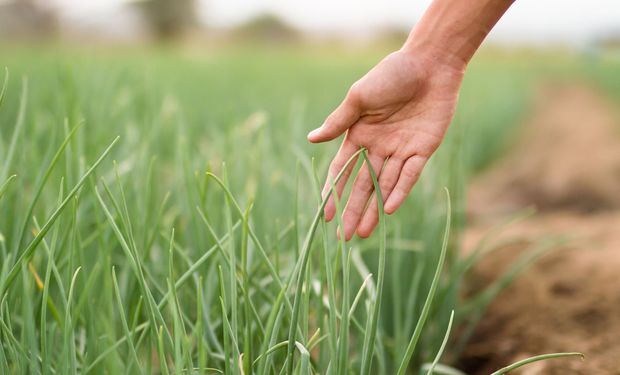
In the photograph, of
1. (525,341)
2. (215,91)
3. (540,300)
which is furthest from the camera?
(215,91)

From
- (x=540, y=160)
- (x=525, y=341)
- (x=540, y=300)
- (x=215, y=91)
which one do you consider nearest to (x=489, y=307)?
(x=540, y=300)

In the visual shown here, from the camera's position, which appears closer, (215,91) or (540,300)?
(540,300)

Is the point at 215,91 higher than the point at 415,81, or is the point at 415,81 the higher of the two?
the point at 415,81

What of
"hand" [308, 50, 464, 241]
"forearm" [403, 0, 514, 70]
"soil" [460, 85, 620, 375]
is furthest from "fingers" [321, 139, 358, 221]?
"soil" [460, 85, 620, 375]

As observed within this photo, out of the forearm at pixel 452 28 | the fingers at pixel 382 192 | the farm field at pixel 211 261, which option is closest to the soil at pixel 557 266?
the farm field at pixel 211 261

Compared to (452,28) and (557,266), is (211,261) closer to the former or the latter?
(452,28)

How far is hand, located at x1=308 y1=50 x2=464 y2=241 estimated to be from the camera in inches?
39.9

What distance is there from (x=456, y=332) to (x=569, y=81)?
13355mm

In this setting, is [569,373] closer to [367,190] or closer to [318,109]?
[367,190]

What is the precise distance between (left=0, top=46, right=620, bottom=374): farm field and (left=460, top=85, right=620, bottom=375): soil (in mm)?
22

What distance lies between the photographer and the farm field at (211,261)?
0.79 meters

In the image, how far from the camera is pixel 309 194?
1535 mm

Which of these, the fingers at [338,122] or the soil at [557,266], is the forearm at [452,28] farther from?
the soil at [557,266]

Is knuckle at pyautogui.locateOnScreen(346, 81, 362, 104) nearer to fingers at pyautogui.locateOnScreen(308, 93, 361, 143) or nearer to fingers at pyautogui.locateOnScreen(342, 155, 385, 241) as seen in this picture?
fingers at pyautogui.locateOnScreen(308, 93, 361, 143)
